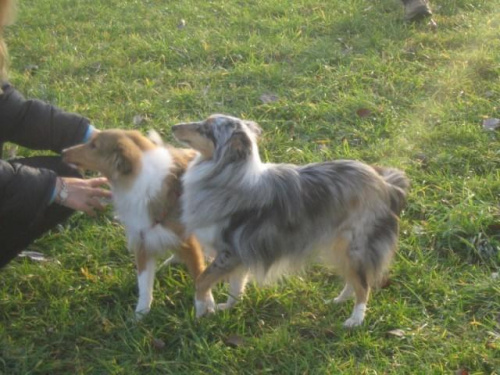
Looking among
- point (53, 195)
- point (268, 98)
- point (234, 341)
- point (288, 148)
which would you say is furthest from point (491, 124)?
point (53, 195)

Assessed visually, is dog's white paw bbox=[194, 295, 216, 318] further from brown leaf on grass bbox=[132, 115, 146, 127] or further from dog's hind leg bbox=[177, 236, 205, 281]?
brown leaf on grass bbox=[132, 115, 146, 127]

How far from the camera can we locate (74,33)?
7531 mm

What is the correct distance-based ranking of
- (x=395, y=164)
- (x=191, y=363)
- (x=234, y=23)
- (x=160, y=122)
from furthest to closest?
(x=234, y=23) < (x=160, y=122) < (x=395, y=164) < (x=191, y=363)

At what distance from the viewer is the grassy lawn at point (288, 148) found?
11.2 feet

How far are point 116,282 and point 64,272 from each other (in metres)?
0.33

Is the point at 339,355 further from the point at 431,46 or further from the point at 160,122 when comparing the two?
the point at 431,46

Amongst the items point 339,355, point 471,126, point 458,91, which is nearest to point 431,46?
point 458,91

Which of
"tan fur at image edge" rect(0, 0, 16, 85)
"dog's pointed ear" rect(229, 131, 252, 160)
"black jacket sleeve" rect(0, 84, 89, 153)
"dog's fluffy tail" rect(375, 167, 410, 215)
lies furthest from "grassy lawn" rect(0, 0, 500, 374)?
"tan fur at image edge" rect(0, 0, 16, 85)

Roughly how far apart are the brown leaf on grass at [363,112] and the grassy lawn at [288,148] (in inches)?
1.6

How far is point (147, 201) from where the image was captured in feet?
11.9

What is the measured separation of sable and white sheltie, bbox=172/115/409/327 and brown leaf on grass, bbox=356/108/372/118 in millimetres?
2016

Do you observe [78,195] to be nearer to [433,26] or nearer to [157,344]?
[157,344]

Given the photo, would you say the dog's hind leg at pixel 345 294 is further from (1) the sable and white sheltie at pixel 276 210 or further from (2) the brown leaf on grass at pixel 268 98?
(2) the brown leaf on grass at pixel 268 98

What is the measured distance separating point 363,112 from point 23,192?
2.99m
